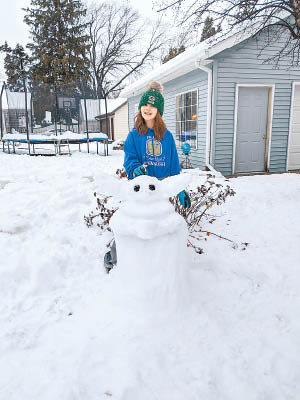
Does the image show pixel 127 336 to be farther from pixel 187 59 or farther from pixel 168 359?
pixel 187 59

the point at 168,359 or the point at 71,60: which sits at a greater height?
the point at 71,60

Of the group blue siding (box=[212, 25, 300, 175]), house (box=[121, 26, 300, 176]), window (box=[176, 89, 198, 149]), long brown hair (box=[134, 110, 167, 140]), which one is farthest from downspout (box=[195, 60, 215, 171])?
long brown hair (box=[134, 110, 167, 140])

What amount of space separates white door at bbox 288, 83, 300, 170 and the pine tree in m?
19.2

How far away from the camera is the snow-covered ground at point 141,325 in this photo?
5.31 feet

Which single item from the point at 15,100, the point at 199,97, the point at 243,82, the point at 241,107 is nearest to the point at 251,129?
the point at 241,107

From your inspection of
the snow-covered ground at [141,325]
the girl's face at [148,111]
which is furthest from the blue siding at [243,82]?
the girl's face at [148,111]

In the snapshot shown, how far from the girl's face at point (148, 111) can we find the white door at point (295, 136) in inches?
281

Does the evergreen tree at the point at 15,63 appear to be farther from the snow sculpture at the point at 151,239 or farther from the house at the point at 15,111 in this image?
the snow sculpture at the point at 151,239

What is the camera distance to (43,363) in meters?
1.73

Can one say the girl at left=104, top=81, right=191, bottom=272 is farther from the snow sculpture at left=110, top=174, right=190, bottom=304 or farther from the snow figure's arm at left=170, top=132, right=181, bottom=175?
the snow sculpture at left=110, top=174, right=190, bottom=304

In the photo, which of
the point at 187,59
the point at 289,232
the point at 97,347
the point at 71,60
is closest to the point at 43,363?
the point at 97,347

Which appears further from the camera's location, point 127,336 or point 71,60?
point 71,60

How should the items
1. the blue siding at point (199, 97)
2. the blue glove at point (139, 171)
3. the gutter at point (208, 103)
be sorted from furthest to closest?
the blue siding at point (199, 97) < the gutter at point (208, 103) < the blue glove at point (139, 171)

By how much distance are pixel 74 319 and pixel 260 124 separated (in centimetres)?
740
